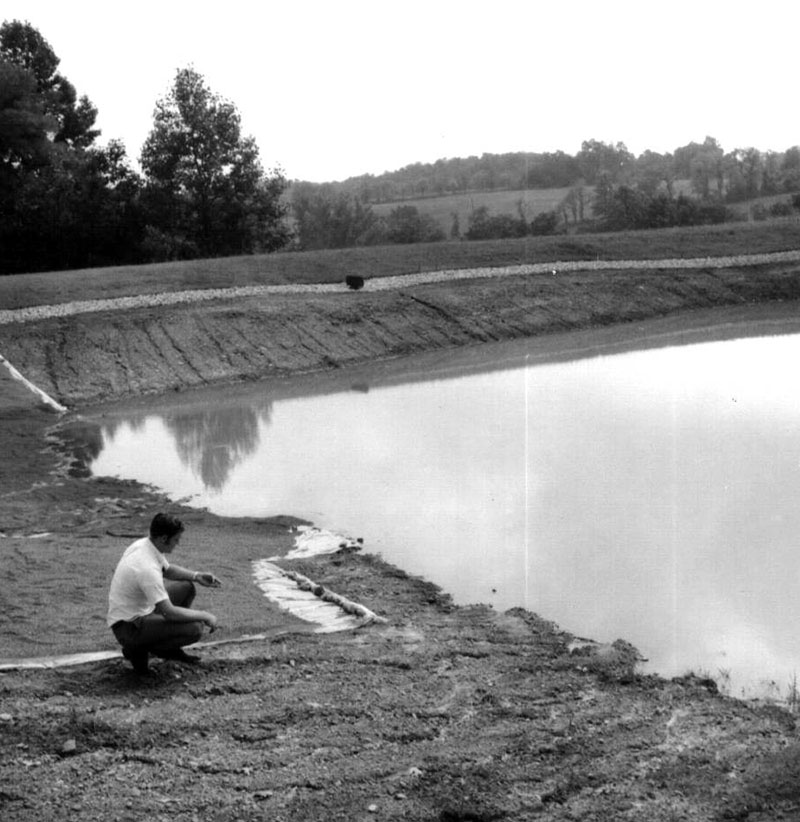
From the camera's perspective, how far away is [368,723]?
8422mm

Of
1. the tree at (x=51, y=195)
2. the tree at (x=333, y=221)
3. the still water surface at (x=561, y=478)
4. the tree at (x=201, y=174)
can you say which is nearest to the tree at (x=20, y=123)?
the tree at (x=51, y=195)

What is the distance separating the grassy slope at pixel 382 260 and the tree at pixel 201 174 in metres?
8.10

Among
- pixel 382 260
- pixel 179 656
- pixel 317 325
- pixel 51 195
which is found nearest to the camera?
pixel 179 656

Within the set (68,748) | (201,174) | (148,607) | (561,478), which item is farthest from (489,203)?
(68,748)

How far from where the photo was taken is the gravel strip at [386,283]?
109 feet

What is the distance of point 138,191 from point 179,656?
138 ft

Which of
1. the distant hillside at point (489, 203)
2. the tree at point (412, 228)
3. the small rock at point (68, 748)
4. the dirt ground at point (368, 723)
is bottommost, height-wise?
the dirt ground at point (368, 723)

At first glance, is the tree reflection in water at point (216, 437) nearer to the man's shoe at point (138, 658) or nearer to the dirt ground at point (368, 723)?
the dirt ground at point (368, 723)

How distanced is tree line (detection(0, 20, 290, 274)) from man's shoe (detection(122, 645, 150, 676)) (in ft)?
128

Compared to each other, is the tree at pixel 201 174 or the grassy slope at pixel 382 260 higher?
the tree at pixel 201 174

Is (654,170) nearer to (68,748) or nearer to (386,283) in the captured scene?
(386,283)

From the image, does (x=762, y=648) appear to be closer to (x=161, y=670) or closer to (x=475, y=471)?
(x=161, y=670)

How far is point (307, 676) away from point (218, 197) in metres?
41.3

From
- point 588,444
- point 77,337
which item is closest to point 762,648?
point 588,444
